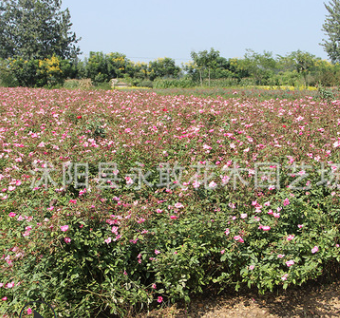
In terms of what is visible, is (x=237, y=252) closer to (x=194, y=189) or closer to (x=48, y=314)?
(x=194, y=189)

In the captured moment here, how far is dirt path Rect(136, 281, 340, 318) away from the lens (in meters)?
2.53

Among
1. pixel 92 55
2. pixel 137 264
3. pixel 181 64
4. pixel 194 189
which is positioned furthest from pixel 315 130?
pixel 92 55

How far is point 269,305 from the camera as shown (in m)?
2.62

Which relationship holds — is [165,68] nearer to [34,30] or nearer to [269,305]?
[34,30]

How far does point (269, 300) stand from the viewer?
2668mm

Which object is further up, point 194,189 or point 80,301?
point 194,189

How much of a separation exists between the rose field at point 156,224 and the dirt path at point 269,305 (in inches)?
3.7

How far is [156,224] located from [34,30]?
4515cm

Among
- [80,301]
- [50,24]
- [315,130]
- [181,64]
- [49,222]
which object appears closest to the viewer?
[49,222]

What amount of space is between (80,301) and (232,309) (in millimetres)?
1025

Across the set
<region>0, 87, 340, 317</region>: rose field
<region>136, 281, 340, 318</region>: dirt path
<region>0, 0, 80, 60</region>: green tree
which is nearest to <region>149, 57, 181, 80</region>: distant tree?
<region>0, 0, 80, 60</region>: green tree

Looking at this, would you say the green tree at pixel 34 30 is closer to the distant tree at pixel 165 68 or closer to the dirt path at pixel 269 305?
the distant tree at pixel 165 68

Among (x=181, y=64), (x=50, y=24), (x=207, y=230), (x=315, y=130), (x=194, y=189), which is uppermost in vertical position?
(x=50, y=24)

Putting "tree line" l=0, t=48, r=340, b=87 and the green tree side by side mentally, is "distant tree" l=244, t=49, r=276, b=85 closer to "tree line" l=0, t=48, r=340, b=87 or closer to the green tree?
"tree line" l=0, t=48, r=340, b=87
